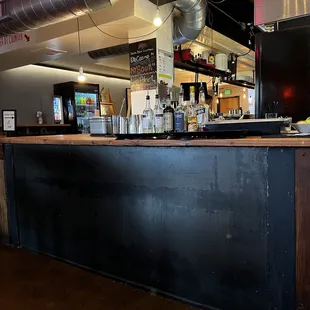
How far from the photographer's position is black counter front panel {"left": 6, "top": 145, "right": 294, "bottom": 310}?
1517mm

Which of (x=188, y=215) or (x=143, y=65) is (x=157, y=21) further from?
(x=188, y=215)

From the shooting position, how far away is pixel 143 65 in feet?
13.3

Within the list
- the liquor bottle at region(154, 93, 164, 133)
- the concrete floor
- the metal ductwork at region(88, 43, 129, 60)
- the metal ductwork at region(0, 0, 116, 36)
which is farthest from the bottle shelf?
the concrete floor

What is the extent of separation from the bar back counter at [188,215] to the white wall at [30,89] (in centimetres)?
482

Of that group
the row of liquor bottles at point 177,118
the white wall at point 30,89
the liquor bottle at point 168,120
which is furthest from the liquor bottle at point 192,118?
the white wall at point 30,89

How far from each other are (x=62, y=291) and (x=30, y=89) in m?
6.03

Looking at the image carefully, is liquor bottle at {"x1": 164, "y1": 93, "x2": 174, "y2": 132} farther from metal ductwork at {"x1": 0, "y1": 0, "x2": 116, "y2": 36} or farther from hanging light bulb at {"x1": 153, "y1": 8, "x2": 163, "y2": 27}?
hanging light bulb at {"x1": 153, "y1": 8, "x2": 163, "y2": 27}

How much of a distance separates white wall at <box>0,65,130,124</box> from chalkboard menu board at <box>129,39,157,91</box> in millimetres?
3788

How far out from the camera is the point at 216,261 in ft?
5.57

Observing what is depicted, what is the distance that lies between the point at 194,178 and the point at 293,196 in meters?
0.50

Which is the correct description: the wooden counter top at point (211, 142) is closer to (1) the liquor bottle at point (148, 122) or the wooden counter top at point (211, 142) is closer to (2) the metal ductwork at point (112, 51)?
(1) the liquor bottle at point (148, 122)

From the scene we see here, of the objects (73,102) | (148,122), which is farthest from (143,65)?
(73,102)

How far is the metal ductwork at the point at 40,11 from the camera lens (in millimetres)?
2877

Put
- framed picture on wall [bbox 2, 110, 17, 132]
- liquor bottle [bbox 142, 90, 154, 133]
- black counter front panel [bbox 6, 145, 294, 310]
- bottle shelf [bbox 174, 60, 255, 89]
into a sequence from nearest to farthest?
black counter front panel [bbox 6, 145, 294, 310]
liquor bottle [bbox 142, 90, 154, 133]
framed picture on wall [bbox 2, 110, 17, 132]
bottle shelf [bbox 174, 60, 255, 89]
